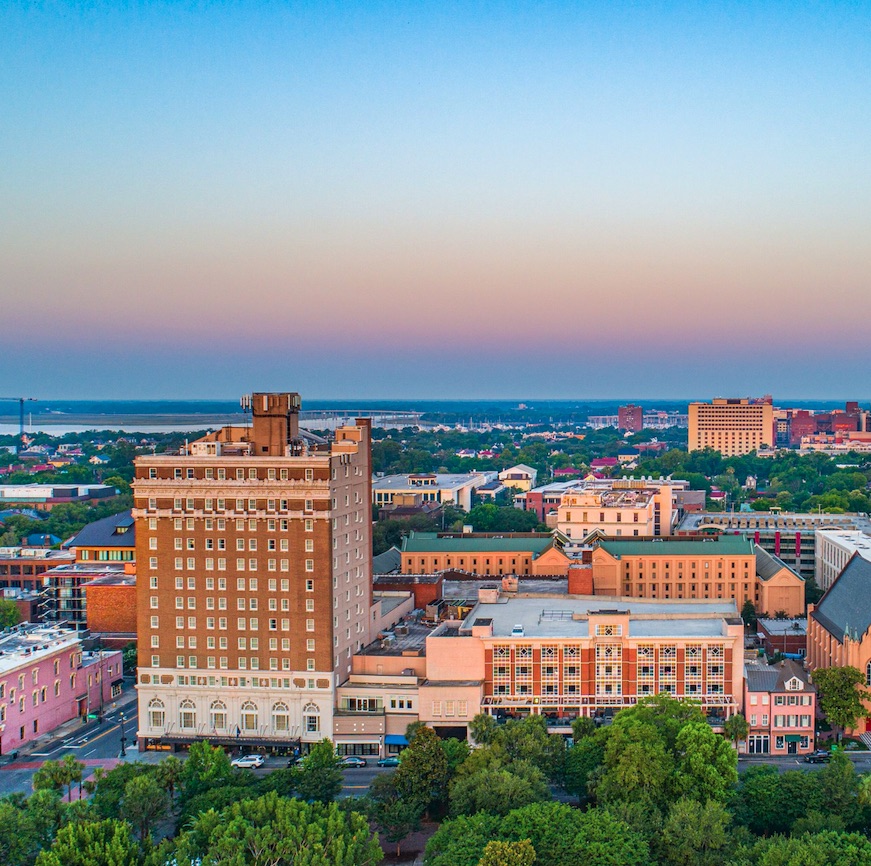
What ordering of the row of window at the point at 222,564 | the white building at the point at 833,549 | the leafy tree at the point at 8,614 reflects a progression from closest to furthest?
the row of window at the point at 222,564 → the leafy tree at the point at 8,614 → the white building at the point at 833,549

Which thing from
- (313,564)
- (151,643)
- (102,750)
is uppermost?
(313,564)

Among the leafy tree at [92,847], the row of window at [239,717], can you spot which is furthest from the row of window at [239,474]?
the leafy tree at [92,847]

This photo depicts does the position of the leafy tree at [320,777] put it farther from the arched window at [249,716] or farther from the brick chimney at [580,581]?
the brick chimney at [580,581]

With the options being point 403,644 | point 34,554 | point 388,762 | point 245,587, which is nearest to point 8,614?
point 34,554

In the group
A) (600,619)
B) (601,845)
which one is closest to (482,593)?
(600,619)

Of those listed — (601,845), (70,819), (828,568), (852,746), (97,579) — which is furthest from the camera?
(828,568)

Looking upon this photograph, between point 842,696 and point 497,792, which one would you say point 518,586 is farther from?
point 497,792

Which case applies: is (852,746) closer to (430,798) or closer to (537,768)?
(537,768)
